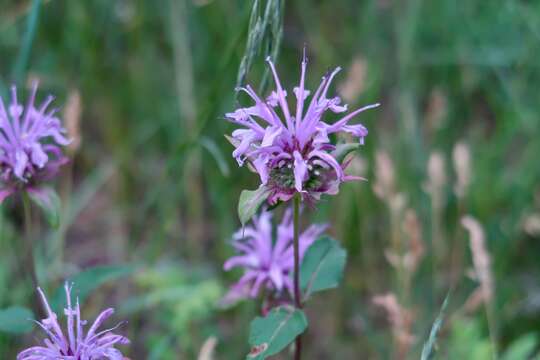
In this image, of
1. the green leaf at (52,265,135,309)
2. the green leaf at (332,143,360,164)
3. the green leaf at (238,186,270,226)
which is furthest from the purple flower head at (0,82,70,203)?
the green leaf at (332,143,360,164)

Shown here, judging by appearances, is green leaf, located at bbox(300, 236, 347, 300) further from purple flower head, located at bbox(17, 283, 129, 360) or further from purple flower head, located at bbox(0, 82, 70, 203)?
purple flower head, located at bbox(0, 82, 70, 203)

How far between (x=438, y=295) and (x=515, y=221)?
0.35 meters

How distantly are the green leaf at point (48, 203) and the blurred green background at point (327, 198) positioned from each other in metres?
0.43

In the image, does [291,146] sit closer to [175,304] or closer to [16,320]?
[16,320]

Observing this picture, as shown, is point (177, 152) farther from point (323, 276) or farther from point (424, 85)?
point (424, 85)

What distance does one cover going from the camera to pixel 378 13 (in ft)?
10.7

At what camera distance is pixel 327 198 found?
7.00 feet

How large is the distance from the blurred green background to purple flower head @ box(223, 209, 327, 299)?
352 millimetres

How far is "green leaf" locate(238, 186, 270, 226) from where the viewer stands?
1.10 meters

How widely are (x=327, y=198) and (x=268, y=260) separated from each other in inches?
25.0

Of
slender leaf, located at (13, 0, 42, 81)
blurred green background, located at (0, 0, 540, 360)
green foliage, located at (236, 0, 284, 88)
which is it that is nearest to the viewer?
green foliage, located at (236, 0, 284, 88)

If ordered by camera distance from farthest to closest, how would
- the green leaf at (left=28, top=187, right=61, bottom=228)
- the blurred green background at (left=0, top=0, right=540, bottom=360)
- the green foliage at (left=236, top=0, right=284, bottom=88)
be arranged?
the blurred green background at (left=0, top=0, right=540, bottom=360), the green leaf at (left=28, top=187, right=61, bottom=228), the green foliage at (left=236, top=0, right=284, bottom=88)

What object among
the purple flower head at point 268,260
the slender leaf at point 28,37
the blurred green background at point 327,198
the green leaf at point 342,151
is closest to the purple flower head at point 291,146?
the green leaf at point 342,151

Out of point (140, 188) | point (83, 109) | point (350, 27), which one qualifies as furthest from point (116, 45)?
point (350, 27)
